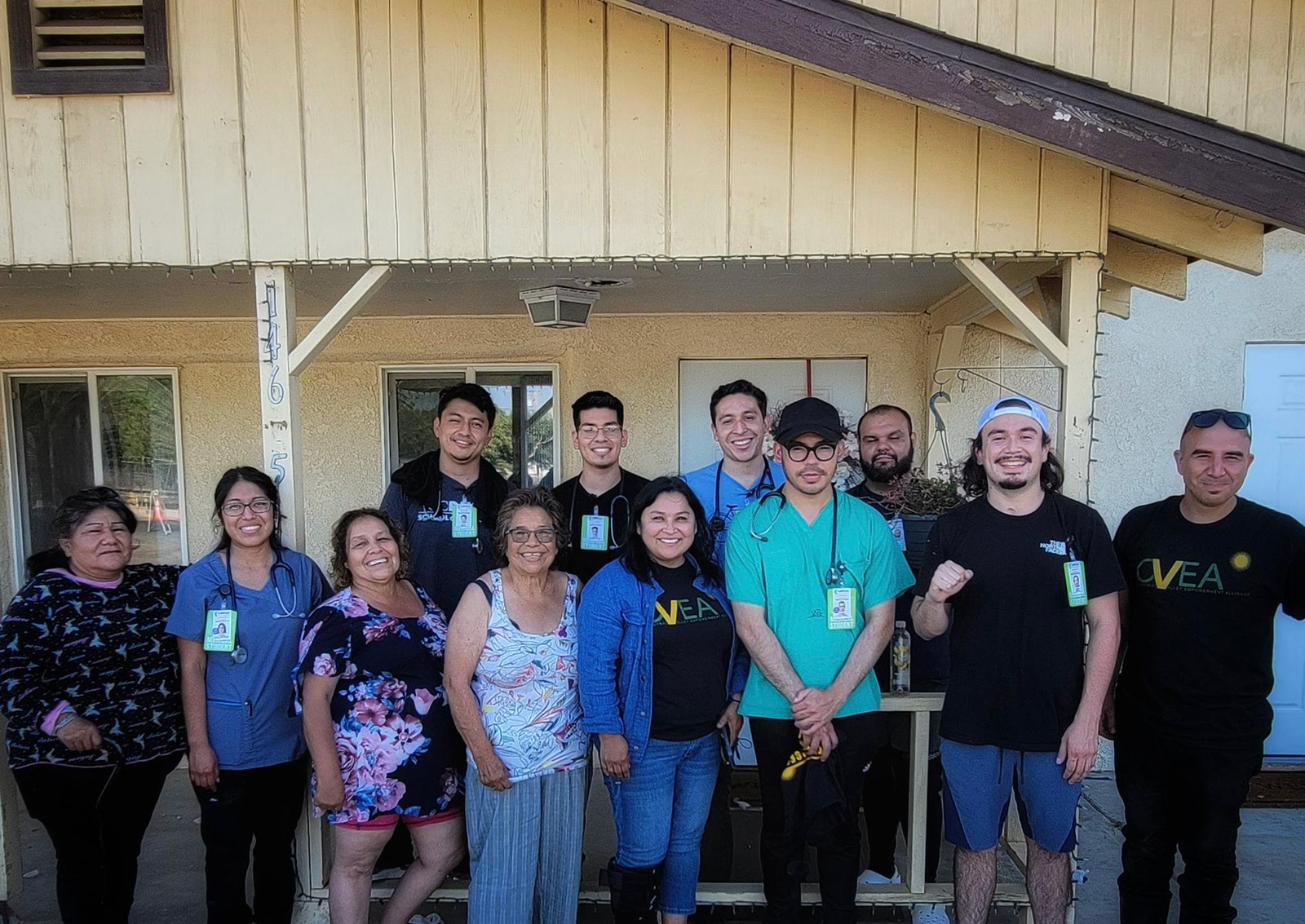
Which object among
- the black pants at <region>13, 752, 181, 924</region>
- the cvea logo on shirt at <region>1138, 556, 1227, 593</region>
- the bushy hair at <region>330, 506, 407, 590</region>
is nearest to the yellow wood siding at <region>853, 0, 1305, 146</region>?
the cvea logo on shirt at <region>1138, 556, 1227, 593</region>

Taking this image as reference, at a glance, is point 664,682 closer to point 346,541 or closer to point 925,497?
point 346,541

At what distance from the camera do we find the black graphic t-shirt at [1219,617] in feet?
7.72

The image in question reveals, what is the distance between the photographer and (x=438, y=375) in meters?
5.00

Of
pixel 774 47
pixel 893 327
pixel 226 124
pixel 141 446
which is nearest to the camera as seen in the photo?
pixel 774 47

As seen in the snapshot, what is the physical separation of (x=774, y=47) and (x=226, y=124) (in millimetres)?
1913

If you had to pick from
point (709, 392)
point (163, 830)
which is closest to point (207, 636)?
point (163, 830)

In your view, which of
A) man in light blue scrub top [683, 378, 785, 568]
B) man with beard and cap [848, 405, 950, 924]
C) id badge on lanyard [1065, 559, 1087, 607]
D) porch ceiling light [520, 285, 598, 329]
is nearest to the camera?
id badge on lanyard [1065, 559, 1087, 607]

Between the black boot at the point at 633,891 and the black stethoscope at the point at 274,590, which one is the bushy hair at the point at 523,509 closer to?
the black stethoscope at the point at 274,590

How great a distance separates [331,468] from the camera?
4.96 meters

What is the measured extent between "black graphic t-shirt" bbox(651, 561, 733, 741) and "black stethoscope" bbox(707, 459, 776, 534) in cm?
43

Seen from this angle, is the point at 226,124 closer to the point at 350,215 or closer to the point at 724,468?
the point at 350,215

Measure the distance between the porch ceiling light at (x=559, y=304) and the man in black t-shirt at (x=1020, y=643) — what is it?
1860 mm

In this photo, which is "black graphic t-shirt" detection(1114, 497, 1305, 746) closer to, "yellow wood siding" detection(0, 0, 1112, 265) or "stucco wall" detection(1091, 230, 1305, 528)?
"yellow wood siding" detection(0, 0, 1112, 265)

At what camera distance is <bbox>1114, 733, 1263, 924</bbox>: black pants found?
239cm
